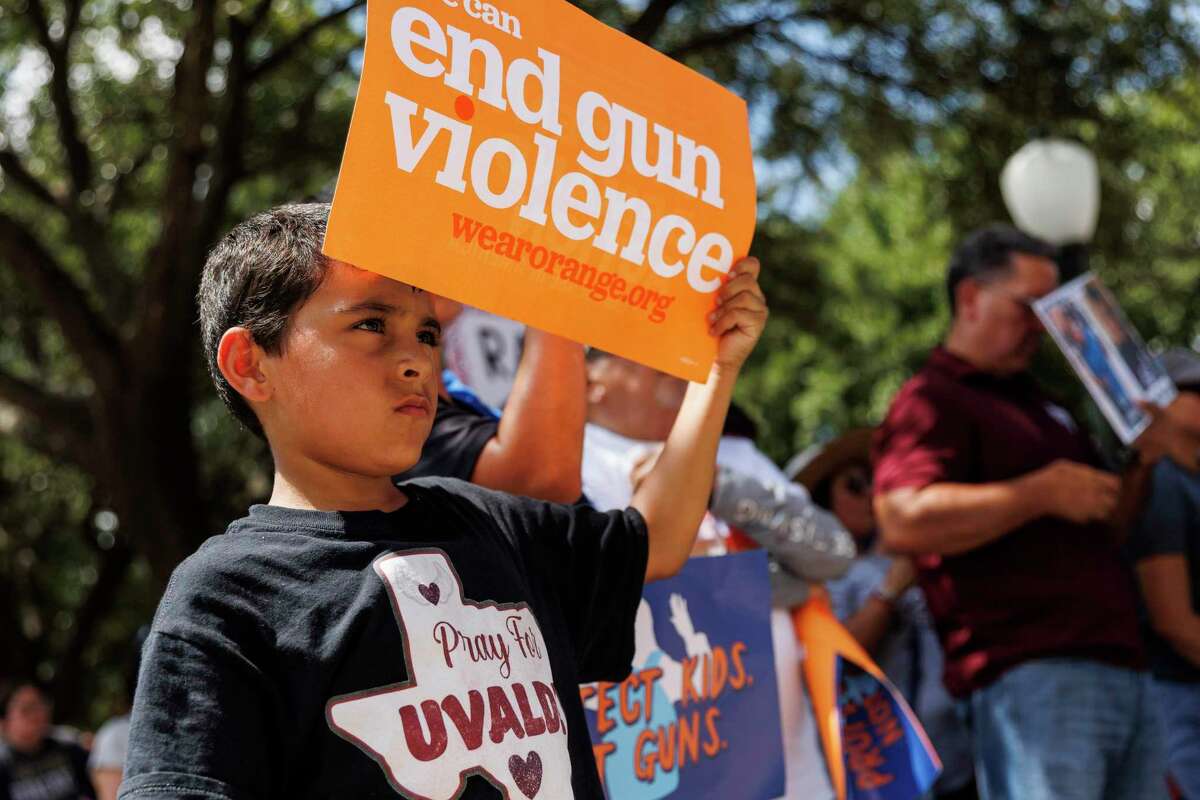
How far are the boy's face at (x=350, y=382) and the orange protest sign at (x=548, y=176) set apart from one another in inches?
2.5

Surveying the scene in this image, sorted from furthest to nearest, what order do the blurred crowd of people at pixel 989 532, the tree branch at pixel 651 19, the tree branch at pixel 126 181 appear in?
the tree branch at pixel 126 181, the tree branch at pixel 651 19, the blurred crowd of people at pixel 989 532

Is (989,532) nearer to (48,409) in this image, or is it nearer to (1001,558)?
(1001,558)

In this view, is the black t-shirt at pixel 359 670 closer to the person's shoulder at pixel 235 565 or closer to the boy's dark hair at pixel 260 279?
the person's shoulder at pixel 235 565

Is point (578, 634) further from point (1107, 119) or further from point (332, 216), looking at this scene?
point (1107, 119)

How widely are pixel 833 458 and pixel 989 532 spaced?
194 cm

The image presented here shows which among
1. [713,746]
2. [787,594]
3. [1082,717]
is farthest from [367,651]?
[1082,717]

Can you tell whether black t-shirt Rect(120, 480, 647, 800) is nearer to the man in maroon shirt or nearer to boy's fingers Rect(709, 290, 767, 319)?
boy's fingers Rect(709, 290, 767, 319)

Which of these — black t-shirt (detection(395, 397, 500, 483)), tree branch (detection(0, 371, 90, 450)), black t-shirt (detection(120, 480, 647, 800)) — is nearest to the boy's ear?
black t-shirt (detection(120, 480, 647, 800))

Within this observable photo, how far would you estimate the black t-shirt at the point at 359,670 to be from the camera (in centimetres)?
143

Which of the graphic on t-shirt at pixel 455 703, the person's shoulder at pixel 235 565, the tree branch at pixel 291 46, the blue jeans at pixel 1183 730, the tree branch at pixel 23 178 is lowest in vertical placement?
the blue jeans at pixel 1183 730

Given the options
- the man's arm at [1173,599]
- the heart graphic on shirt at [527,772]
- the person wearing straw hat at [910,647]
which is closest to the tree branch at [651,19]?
the person wearing straw hat at [910,647]

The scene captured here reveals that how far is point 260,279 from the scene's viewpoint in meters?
1.70

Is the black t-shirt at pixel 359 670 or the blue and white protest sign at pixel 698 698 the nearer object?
the black t-shirt at pixel 359 670

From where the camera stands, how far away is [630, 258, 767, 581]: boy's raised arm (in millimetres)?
2076
